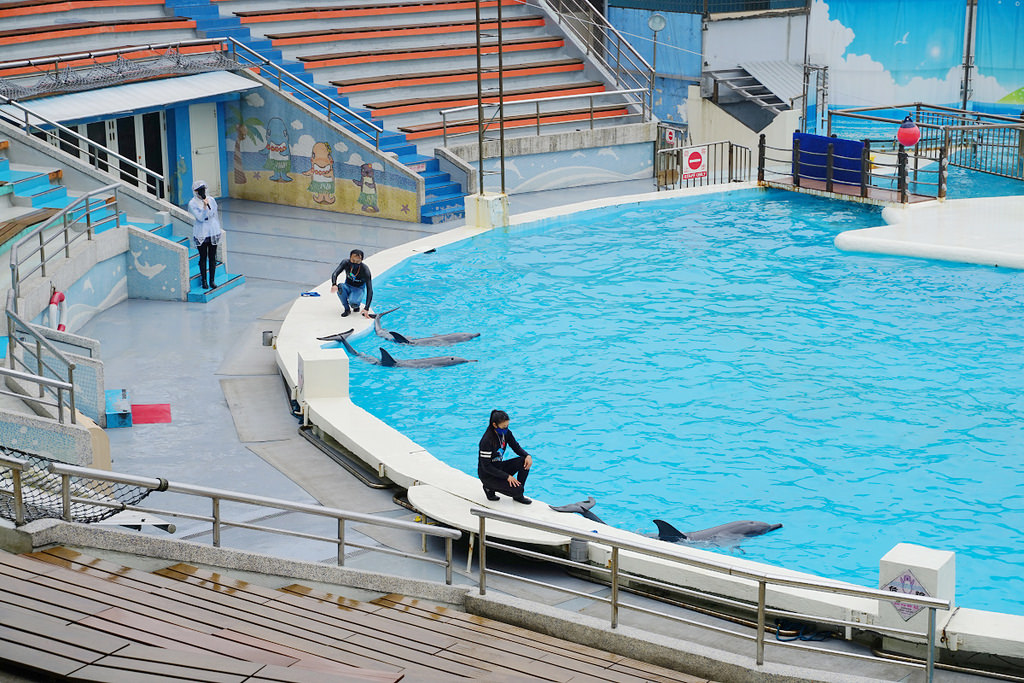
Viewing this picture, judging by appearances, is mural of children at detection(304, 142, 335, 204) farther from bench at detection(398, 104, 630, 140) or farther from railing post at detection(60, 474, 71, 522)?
railing post at detection(60, 474, 71, 522)

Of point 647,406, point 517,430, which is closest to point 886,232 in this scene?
point 647,406

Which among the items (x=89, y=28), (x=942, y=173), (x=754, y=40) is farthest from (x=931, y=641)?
(x=754, y=40)

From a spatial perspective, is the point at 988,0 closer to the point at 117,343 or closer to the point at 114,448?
the point at 117,343

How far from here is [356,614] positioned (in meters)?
8.52

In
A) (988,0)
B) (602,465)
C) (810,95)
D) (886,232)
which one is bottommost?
(602,465)

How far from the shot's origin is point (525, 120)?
3006 centimetres

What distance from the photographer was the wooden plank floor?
19.4ft

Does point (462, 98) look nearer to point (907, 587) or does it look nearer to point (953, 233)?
point (953, 233)

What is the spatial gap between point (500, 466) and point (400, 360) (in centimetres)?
567

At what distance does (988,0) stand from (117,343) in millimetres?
27190

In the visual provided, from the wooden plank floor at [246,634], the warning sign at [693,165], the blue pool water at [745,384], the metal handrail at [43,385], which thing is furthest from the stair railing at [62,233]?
the warning sign at [693,165]

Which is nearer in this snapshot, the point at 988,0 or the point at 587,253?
the point at 587,253

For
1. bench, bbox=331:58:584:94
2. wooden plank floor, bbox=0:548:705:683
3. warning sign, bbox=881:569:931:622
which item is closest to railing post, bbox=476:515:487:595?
wooden plank floor, bbox=0:548:705:683

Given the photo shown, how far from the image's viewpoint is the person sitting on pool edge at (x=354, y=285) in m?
18.1
